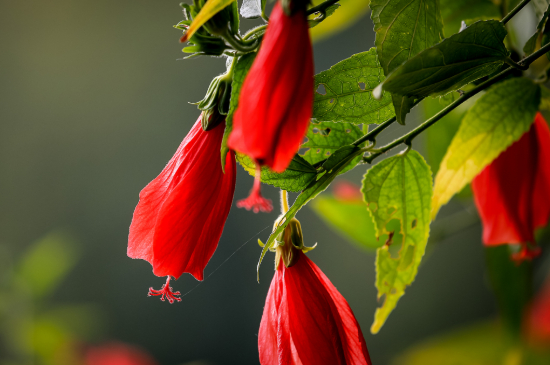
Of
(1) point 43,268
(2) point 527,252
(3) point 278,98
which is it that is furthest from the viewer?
(1) point 43,268

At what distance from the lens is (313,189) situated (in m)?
0.20

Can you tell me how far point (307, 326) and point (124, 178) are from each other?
56.2 inches

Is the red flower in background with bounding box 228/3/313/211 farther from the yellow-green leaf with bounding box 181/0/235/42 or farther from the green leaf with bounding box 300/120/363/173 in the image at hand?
the green leaf with bounding box 300/120/363/173

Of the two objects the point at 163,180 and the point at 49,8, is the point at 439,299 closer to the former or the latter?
the point at 163,180

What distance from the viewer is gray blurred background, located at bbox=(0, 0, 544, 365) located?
1.47m

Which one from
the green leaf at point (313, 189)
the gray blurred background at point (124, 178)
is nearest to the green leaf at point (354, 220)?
the green leaf at point (313, 189)

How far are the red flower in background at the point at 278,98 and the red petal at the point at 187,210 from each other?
0.09 meters

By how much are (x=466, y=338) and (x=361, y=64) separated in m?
0.40

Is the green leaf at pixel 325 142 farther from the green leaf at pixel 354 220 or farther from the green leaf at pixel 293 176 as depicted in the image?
the green leaf at pixel 354 220

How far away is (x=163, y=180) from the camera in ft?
0.75

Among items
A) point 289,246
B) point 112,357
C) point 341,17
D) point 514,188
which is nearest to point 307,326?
point 289,246

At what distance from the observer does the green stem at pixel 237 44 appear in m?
0.16

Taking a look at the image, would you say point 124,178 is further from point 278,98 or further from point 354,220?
point 278,98

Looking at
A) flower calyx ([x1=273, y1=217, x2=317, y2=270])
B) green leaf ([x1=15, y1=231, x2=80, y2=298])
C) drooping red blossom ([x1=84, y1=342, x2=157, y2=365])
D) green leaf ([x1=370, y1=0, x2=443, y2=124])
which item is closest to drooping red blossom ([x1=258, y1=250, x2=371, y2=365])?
flower calyx ([x1=273, y1=217, x2=317, y2=270])
